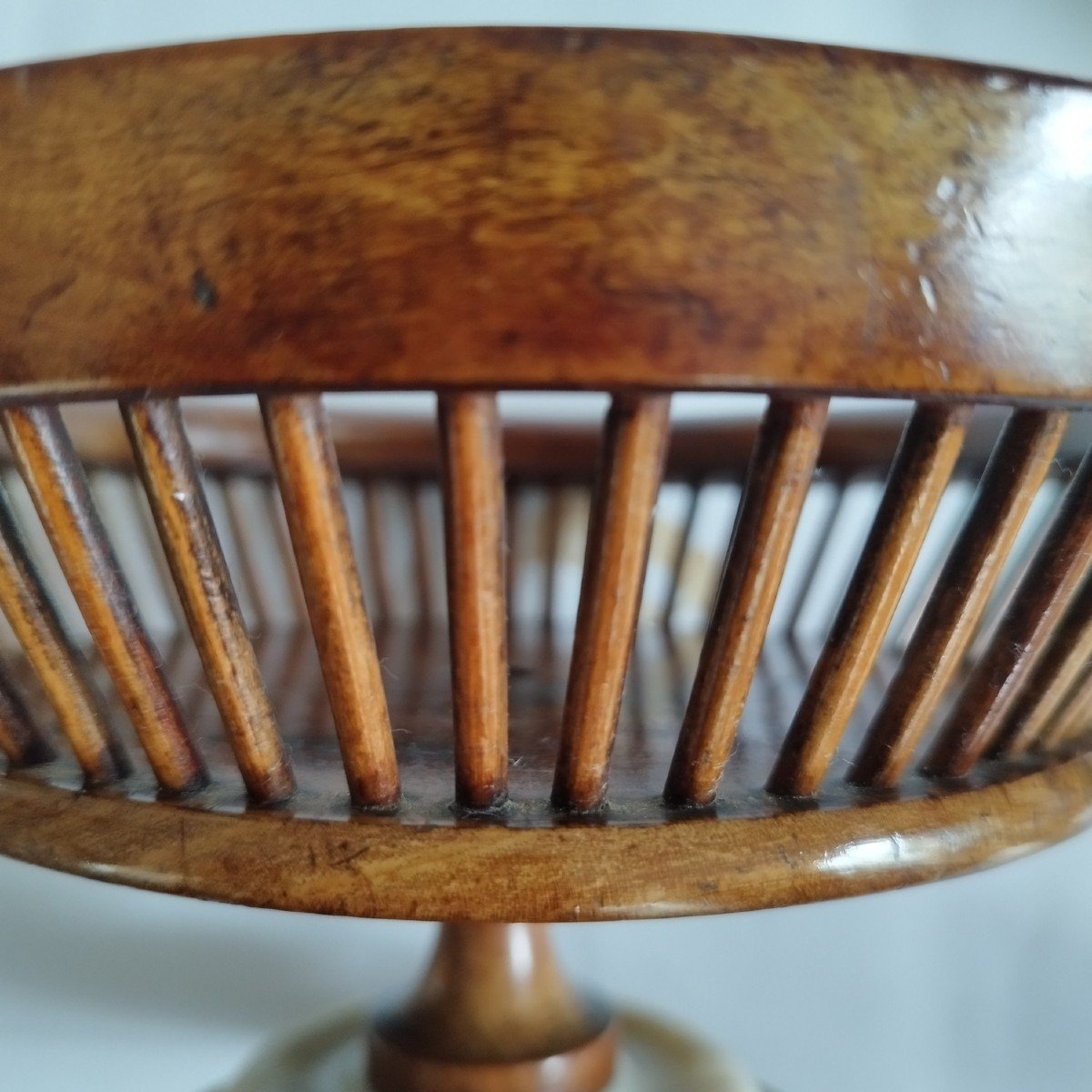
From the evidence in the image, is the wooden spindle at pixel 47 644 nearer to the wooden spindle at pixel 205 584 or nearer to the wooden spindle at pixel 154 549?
the wooden spindle at pixel 205 584

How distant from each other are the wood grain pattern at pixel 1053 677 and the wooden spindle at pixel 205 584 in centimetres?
19

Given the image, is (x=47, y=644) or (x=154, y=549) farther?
(x=154, y=549)

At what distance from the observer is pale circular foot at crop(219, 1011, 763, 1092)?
427 millimetres

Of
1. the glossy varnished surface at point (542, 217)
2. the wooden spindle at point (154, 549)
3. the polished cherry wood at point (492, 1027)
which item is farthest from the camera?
the wooden spindle at point (154, 549)

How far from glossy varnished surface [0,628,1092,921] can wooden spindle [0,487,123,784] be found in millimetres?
16

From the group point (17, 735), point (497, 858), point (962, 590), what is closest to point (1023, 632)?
point (962, 590)

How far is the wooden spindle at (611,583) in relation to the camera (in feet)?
0.59

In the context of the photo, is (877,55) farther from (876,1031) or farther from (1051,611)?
(876,1031)

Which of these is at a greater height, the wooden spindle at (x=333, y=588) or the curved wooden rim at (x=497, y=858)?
the wooden spindle at (x=333, y=588)

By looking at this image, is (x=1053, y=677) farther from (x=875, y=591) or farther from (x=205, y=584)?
(x=205, y=584)

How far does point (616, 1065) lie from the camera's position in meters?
0.43

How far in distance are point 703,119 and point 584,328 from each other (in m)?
0.04

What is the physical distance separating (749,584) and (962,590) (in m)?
0.05

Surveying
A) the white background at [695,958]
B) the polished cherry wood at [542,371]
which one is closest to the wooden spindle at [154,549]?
the white background at [695,958]
